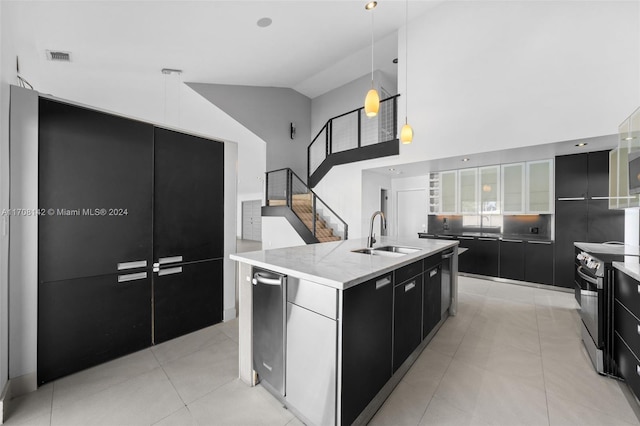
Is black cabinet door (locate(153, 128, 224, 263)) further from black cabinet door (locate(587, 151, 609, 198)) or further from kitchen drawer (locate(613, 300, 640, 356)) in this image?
black cabinet door (locate(587, 151, 609, 198))

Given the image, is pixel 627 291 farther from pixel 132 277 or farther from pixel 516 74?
pixel 132 277

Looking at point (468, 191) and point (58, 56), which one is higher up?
point (58, 56)

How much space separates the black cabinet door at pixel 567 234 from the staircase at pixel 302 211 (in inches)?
156

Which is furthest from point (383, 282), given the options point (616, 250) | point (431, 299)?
point (616, 250)

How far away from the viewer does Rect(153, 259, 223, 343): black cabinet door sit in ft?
8.65

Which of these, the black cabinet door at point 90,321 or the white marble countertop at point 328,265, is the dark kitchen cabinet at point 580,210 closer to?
the white marble countertop at point 328,265

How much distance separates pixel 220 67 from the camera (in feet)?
19.9

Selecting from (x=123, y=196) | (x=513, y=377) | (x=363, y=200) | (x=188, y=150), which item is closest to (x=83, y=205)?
(x=123, y=196)

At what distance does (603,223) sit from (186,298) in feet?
21.1

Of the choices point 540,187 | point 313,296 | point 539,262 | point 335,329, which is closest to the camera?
point 335,329

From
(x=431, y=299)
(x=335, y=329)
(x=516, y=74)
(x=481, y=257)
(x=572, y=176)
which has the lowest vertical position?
(x=481, y=257)

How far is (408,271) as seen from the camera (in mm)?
2064

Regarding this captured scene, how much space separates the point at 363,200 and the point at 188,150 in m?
4.46

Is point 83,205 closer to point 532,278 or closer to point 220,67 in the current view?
point 220,67
